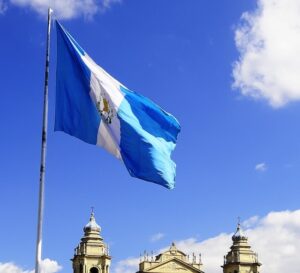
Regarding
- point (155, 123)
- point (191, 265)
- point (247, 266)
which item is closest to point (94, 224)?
point (191, 265)

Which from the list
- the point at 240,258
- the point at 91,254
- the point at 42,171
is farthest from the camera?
the point at 240,258

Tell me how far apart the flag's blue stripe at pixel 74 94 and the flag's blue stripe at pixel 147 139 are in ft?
3.22

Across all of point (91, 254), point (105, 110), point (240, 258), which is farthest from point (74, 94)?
point (240, 258)

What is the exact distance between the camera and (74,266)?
90438 millimetres

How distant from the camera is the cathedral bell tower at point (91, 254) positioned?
292 feet

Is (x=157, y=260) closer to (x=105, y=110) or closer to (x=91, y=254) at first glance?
(x=91, y=254)

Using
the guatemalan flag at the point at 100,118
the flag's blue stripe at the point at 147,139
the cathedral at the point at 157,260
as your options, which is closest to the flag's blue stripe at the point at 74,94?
the guatemalan flag at the point at 100,118

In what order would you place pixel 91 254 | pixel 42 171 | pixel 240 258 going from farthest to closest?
pixel 240 258 < pixel 91 254 < pixel 42 171

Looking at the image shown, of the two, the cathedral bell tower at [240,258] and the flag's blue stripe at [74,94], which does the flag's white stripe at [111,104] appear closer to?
the flag's blue stripe at [74,94]

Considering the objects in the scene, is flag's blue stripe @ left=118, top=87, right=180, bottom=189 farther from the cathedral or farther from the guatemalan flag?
the cathedral

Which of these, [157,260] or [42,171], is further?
[157,260]

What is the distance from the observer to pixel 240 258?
96500 millimetres

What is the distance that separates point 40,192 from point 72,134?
2133 mm

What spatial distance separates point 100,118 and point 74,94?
110 centimetres
